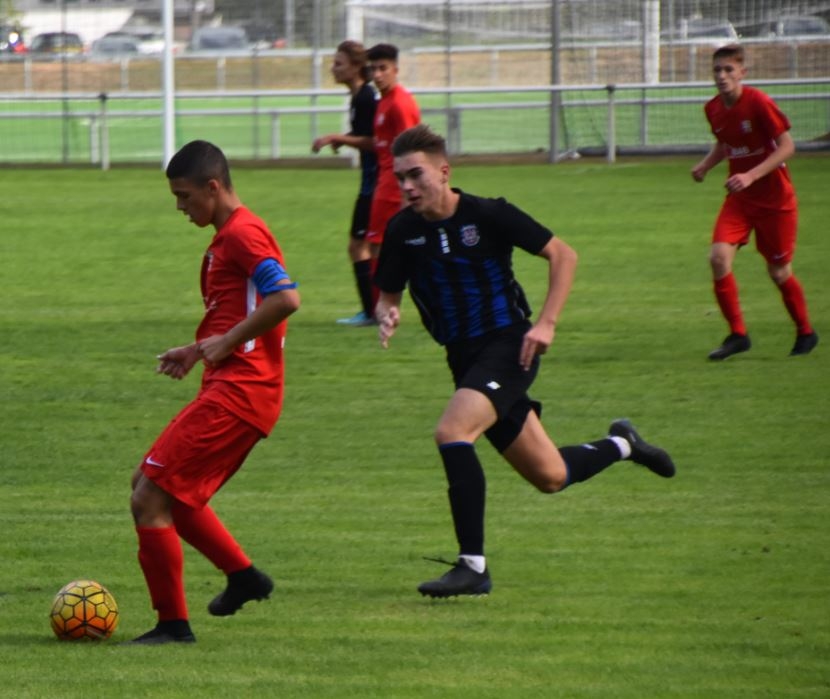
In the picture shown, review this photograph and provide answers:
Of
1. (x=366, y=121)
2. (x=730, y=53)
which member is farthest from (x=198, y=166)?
(x=366, y=121)

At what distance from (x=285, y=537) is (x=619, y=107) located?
2318cm

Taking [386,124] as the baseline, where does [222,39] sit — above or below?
above

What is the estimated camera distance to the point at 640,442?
7.71 m

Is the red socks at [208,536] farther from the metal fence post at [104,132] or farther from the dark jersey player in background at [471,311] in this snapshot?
the metal fence post at [104,132]

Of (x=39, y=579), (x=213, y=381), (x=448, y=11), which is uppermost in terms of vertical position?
(x=448, y=11)

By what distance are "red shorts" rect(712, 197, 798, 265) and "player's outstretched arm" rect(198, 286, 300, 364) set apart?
22.3 ft

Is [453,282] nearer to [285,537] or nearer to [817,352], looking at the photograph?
[285,537]

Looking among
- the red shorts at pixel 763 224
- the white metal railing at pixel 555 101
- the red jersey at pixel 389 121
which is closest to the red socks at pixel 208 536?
the red shorts at pixel 763 224

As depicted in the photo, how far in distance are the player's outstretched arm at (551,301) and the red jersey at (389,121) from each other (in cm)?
680

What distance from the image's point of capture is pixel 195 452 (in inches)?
225

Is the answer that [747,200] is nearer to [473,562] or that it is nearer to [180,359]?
[473,562]

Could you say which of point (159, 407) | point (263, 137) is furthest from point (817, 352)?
point (263, 137)

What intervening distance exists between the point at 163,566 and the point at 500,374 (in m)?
1.54

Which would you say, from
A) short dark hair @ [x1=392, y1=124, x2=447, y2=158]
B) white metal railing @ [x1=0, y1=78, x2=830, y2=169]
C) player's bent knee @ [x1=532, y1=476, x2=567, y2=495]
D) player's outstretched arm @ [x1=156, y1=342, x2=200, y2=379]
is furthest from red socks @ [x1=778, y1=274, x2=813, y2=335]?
white metal railing @ [x1=0, y1=78, x2=830, y2=169]
